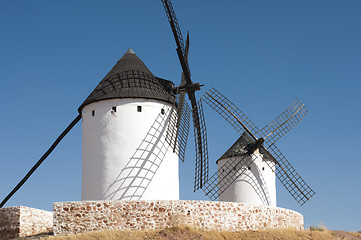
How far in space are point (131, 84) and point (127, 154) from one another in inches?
114

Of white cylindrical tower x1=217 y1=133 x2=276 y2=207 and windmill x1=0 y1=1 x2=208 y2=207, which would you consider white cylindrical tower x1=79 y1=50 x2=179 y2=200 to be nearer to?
windmill x1=0 y1=1 x2=208 y2=207

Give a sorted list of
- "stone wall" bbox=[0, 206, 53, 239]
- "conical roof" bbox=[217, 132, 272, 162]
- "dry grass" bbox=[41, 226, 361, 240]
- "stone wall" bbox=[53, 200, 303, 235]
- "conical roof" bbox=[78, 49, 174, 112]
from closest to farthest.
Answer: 1. "dry grass" bbox=[41, 226, 361, 240]
2. "stone wall" bbox=[53, 200, 303, 235]
3. "stone wall" bbox=[0, 206, 53, 239]
4. "conical roof" bbox=[78, 49, 174, 112]
5. "conical roof" bbox=[217, 132, 272, 162]

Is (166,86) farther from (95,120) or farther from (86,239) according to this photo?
(86,239)

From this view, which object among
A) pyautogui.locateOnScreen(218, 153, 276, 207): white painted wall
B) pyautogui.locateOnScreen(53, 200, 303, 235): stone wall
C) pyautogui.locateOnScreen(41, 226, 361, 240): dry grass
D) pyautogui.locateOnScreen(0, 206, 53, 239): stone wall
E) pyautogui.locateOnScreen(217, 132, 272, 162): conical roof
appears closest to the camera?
pyautogui.locateOnScreen(41, 226, 361, 240): dry grass

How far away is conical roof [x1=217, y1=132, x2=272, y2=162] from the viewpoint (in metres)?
26.3

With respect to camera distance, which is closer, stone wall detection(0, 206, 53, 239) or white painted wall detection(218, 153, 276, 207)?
stone wall detection(0, 206, 53, 239)

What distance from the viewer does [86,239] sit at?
1608 centimetres

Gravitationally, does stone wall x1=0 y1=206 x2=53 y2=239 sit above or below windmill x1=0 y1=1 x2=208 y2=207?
below

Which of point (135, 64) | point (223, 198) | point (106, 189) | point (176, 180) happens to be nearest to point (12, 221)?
point (106, 189)

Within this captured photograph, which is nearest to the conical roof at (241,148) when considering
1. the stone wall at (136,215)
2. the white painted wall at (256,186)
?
the white painted wall at (256,186)

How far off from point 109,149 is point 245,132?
7836 millimetres

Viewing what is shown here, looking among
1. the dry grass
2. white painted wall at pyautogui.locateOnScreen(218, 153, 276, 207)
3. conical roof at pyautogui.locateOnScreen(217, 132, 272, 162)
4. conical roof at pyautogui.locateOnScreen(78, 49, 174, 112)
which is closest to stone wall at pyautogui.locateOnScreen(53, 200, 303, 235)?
the dry grass

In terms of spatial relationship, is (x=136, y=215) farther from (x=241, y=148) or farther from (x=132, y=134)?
(x=241, y=148)

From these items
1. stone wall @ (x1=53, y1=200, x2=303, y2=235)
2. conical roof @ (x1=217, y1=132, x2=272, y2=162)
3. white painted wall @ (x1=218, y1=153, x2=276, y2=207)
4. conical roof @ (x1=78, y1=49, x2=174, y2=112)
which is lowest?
stone wall @ (x1=53, y1=200, x2=303, y2=235)
